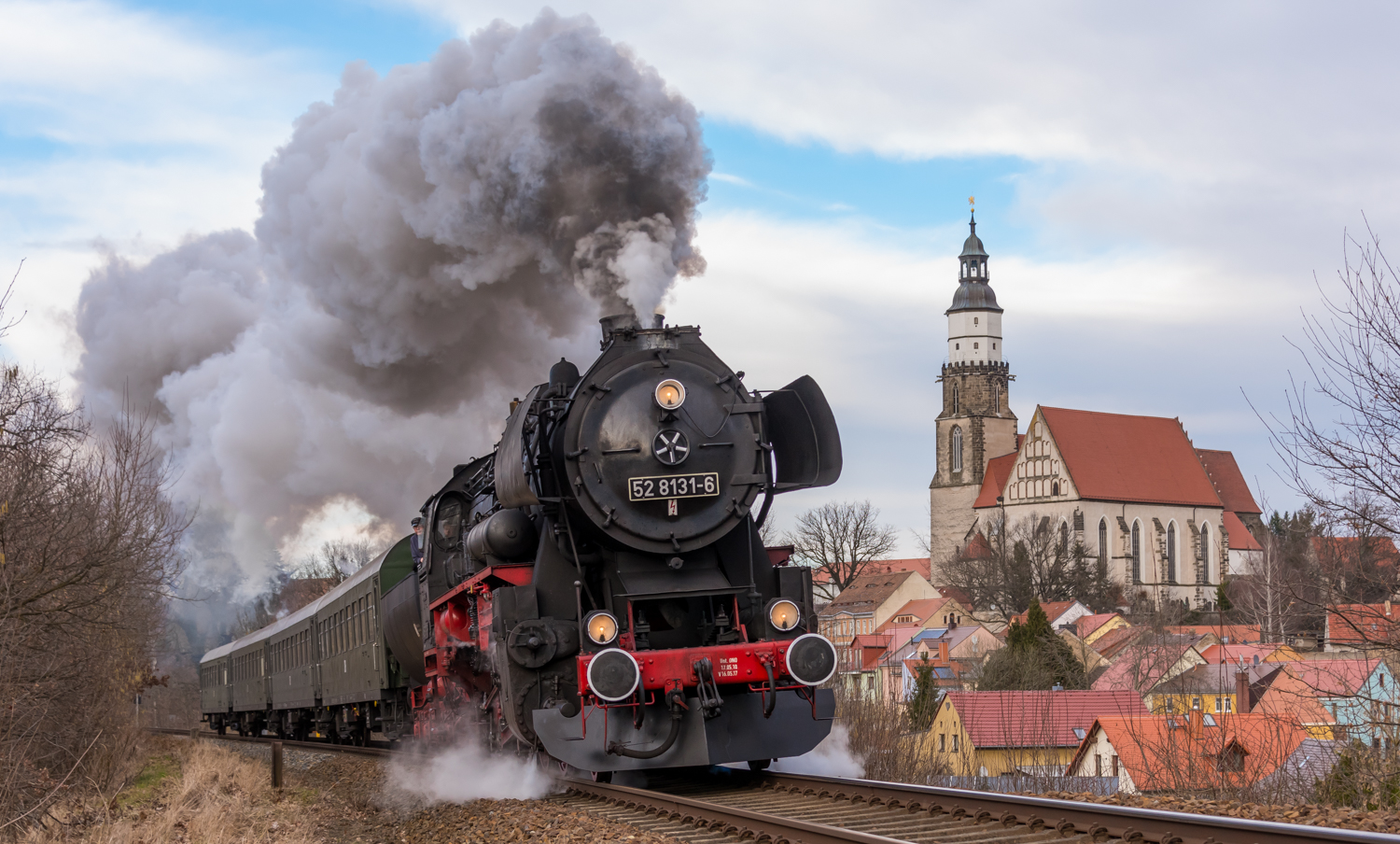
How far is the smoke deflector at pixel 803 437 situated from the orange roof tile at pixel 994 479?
288 ft

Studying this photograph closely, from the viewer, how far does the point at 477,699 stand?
457 inches

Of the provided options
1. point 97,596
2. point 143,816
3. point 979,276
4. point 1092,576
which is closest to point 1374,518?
point 143,816

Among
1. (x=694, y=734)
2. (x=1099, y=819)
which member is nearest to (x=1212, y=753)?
(x=694, y=734)

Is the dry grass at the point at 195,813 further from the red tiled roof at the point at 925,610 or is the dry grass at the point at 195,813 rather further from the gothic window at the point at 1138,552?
the gothic window at the point at 1138,552

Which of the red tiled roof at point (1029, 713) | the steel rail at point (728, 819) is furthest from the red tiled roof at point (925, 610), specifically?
the steel rail at point (728, 819)

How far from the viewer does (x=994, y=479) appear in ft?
321

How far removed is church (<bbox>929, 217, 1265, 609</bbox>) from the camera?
8919 cm

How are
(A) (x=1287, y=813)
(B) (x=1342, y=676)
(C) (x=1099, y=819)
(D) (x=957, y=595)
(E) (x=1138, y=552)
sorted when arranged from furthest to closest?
(E) (x=1138, y=552), (D) (x=957, y=595), (B) (x=1342, y=676), (A) (x=1287, y=813), (C) (x=1099, y=819)

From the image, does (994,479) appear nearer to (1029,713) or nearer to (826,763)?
(1029,713)

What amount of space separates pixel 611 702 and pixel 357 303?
1331cm

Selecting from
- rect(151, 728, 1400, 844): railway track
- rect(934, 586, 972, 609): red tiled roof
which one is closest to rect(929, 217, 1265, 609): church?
rect(934, 586, 972, 609): red tiled roof

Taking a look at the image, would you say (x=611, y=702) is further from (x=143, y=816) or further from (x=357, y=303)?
(x=357, y=303)

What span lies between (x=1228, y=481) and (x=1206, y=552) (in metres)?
10.2

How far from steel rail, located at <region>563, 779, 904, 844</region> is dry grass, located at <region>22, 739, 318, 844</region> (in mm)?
2111
